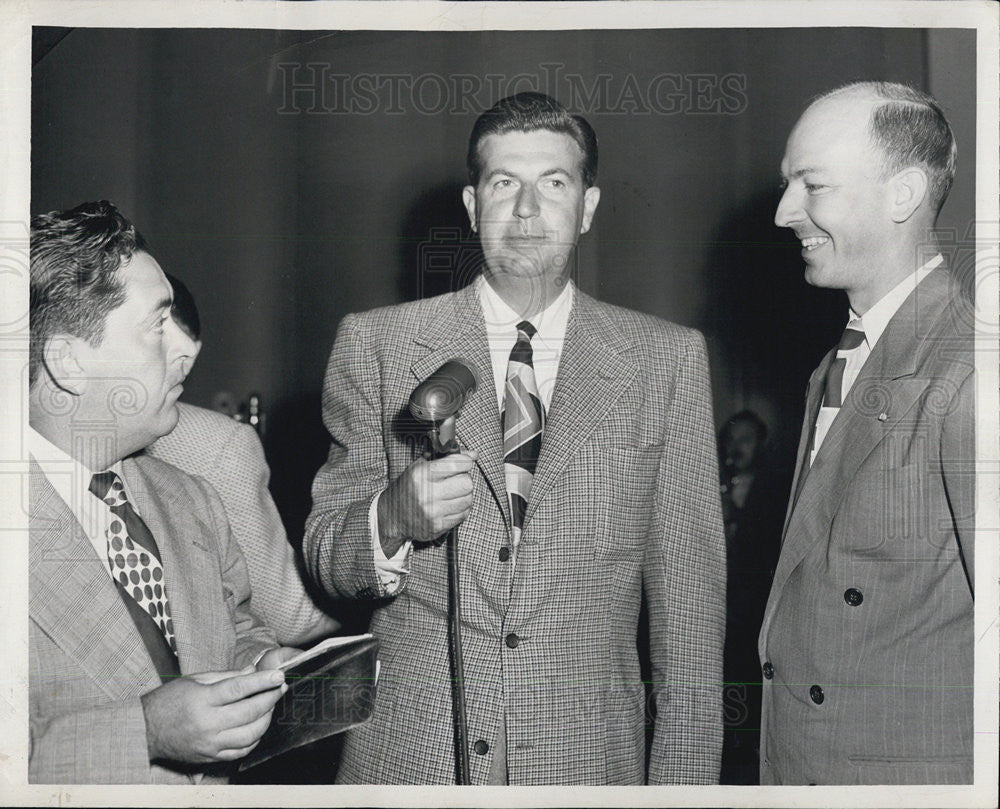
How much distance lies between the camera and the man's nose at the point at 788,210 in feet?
6.25

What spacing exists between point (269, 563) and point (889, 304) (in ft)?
4.14

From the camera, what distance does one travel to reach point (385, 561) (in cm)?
175

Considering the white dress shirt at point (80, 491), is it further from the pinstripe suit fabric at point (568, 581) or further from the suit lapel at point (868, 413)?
the suit lapel at point (868, 413)

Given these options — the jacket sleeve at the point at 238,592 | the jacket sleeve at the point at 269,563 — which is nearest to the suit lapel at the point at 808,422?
the jacket sleeve at the point at 269,563

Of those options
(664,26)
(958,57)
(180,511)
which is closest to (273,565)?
(180,511)

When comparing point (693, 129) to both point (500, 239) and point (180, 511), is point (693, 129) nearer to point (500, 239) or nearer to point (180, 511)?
point (500, 239)

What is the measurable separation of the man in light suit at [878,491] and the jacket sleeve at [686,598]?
0.12 m

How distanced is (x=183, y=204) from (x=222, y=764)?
1081 mm

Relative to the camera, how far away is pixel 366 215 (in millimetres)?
2043

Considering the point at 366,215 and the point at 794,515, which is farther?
the point at 366,215

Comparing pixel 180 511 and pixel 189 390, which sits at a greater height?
pixel 189 390

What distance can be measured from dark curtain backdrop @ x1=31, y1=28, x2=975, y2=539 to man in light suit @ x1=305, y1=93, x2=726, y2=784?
11 cm

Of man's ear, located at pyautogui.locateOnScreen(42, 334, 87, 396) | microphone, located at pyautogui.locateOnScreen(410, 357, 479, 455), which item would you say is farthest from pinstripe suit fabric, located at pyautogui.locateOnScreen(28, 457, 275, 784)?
microphone, located at pyautogui.locateOnScreen(410, 357, 479, 455)

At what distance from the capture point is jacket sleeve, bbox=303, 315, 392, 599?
1776mm
